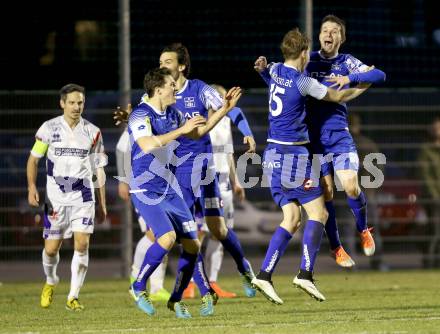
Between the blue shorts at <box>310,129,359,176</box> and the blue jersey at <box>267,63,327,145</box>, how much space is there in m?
0.42

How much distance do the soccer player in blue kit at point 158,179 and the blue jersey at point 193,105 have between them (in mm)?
1138

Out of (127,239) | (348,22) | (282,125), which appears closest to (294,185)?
(282,125)

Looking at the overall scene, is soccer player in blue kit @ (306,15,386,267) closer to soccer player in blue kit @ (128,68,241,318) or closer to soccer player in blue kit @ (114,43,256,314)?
soccer player in blue kit @ (114,43,256,314)

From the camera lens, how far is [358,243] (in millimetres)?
17688

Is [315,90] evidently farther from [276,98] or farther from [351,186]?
[351,186]

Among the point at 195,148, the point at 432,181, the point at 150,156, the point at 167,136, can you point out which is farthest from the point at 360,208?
the point at 432,181

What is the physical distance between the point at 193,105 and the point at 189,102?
47 millimetres

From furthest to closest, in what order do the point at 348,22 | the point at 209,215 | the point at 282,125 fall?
the point at 348,22 → the point at 209,215 → the point at 282,125

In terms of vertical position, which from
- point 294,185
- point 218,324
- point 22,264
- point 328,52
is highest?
point 328,52

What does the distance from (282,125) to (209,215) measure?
1516 mm

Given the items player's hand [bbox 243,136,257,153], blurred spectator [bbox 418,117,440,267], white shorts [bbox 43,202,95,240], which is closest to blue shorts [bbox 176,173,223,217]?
player's hand [bbox 243,136,257,153]

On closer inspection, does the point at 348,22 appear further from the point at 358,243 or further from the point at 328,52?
the point at 328,52

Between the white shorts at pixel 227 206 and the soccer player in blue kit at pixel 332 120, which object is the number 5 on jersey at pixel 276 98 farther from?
the white shorts at pixel 227 206

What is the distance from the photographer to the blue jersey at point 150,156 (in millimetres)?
10742
